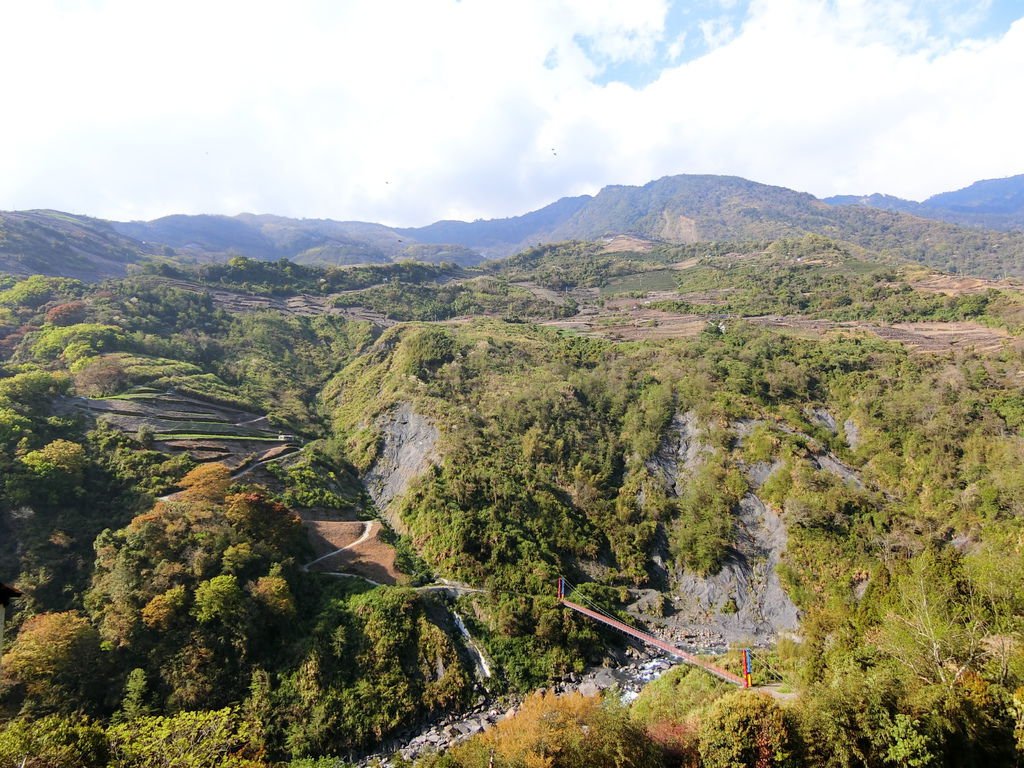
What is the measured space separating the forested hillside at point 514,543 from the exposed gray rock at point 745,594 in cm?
19

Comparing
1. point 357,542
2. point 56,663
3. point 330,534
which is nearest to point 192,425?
point 330,534

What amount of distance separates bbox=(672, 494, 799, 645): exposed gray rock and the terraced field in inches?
1611

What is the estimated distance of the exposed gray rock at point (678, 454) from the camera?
44.6 m

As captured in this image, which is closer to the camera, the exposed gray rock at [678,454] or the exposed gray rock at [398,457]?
the exposed gray rock at [678,454]

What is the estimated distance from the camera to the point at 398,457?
161 feet

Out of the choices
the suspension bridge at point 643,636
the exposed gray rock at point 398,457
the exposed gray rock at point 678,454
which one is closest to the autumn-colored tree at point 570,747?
the suspension bridge at point 643,636

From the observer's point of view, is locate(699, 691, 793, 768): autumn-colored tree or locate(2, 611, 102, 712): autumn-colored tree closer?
locate(699, 691, 793, 768): autumn-colored tree

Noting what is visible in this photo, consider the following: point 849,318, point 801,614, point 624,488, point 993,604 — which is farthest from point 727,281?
point 993,604

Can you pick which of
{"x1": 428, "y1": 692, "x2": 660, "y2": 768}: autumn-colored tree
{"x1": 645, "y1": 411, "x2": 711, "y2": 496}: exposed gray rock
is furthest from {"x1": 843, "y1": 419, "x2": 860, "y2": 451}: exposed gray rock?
{"x1": 428, "y1": 692, "x2": 660, "y2": 768}: autumn-colored tree

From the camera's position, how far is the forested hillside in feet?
54.7

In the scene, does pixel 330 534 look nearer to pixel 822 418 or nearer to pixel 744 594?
pixel 744 594

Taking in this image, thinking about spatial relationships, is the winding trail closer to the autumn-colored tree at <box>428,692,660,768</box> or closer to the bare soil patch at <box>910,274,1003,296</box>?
the autumn-colored tree at <box>428,692,660,768</box>

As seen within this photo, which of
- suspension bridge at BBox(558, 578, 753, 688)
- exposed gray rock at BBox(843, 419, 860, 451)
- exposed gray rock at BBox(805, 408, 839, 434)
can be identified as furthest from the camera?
exposed gray rock at BBox(805, 408, 839, 434)

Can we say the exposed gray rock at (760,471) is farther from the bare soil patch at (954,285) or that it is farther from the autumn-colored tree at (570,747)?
the bare soil patch at (954,285)
